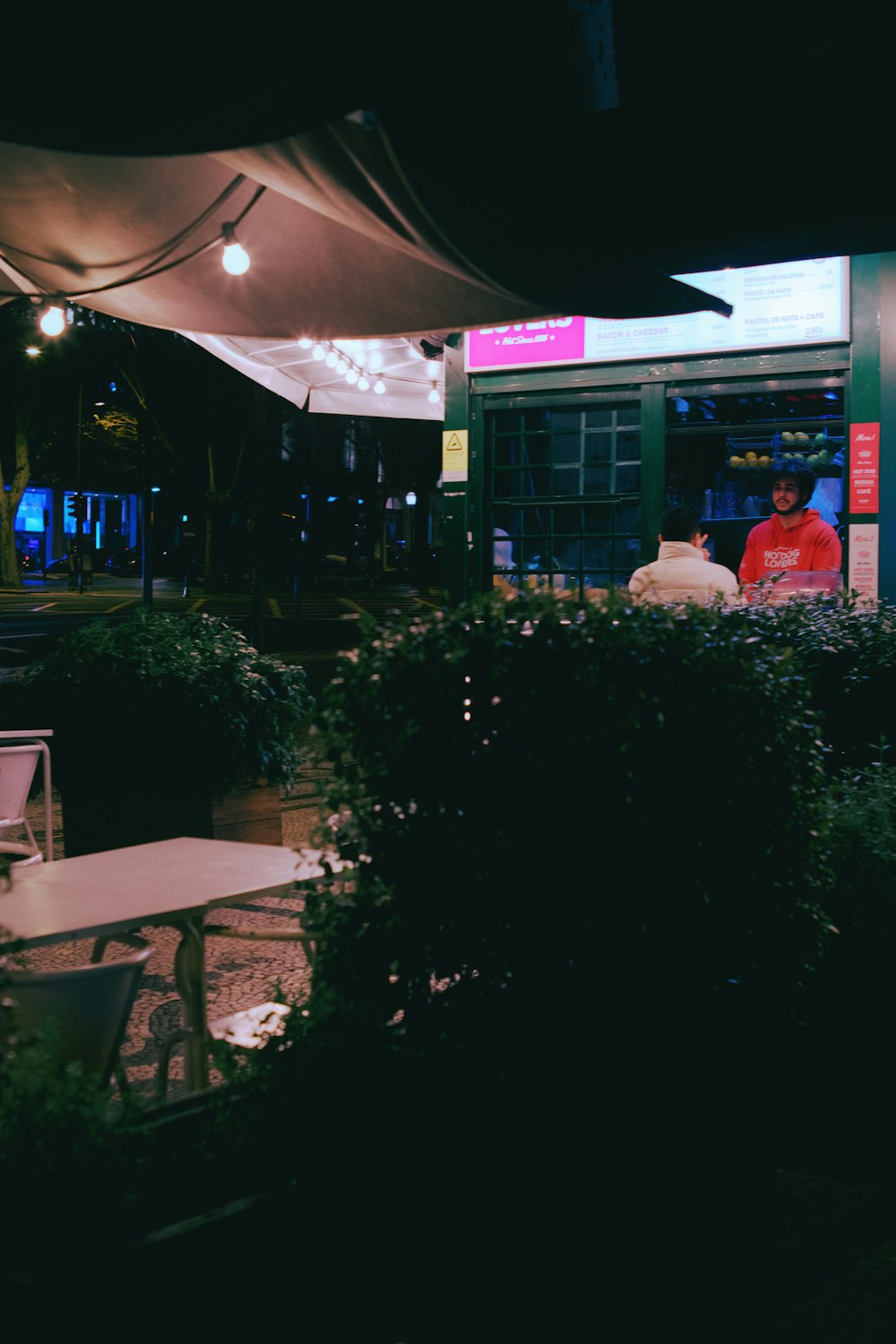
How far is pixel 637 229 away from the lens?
599 cm

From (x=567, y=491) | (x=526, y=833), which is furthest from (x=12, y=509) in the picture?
(x=526, y=833)

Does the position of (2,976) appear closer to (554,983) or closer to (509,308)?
(554,983)

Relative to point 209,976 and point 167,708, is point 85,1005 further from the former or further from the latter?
point 167,708

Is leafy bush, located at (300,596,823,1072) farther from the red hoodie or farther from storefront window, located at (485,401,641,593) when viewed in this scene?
storefront window, located at (485,401,641,593)

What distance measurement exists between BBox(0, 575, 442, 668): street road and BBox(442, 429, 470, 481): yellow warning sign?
166 centimetres

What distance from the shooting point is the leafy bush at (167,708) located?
547 cm

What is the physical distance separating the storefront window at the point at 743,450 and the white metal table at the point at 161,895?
22.0ft

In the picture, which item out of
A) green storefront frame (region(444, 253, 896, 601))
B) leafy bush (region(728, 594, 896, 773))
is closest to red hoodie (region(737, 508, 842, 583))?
green storefront frame (region(444, 253, 896, 601))

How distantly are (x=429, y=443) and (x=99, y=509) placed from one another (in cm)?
3036

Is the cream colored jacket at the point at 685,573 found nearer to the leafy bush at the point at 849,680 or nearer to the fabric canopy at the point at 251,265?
the leafy bush at the point at 849,680

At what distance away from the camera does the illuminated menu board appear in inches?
344

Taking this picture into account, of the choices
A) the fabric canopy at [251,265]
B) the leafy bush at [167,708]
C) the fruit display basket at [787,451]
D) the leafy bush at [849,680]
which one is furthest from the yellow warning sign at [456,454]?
the leafy bush at [849,680]

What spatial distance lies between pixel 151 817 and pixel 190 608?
5.05 metres

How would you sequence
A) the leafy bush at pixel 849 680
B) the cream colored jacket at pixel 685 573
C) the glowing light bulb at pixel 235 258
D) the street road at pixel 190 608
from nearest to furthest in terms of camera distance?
the leafy bush at pixel 849 680 → the glowing light bulb at pixel 235 258 → the cream colored jacket at pixel 685 573 → the street road at pixel 190 608
